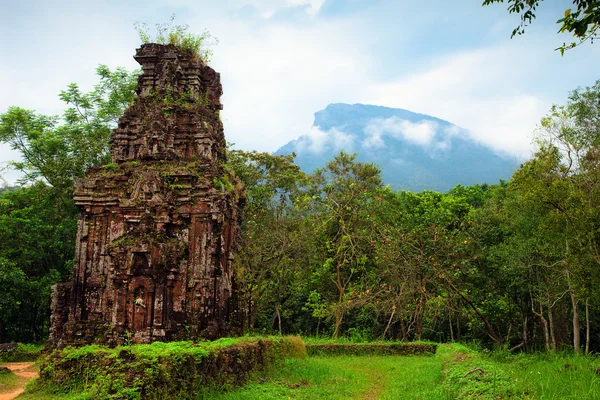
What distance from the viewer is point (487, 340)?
27250 mm

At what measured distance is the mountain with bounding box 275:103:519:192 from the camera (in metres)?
128

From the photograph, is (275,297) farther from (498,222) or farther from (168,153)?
(168,153)

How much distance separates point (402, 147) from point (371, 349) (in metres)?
133

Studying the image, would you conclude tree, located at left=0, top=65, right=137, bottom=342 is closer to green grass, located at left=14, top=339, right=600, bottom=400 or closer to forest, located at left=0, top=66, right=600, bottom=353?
forest, located at left=0, top=66, right=600, bottom=353

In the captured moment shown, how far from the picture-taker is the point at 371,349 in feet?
64.6

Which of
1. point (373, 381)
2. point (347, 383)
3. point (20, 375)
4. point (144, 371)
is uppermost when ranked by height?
point (144, 371)

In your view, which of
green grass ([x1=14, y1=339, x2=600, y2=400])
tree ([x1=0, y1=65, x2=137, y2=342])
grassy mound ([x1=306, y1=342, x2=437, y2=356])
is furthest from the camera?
tree ([x1=0, y1=65, x2=137, y2=342])

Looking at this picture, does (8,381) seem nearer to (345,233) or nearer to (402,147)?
(345,233)

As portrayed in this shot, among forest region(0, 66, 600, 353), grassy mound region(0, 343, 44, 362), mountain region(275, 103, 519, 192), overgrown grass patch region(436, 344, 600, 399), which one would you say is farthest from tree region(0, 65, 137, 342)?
mountain region(275, 103, 519, 192)

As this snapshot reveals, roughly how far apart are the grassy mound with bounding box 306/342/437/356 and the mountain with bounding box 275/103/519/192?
94.6m

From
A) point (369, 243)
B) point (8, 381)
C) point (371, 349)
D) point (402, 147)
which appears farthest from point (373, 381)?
point (402, 147)

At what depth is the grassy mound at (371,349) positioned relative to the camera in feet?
63.8

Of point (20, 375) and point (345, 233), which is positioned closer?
point (20, 375)

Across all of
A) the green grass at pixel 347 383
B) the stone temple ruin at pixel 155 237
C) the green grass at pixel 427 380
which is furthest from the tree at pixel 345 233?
the stone temple ruin at pixel 155 237
